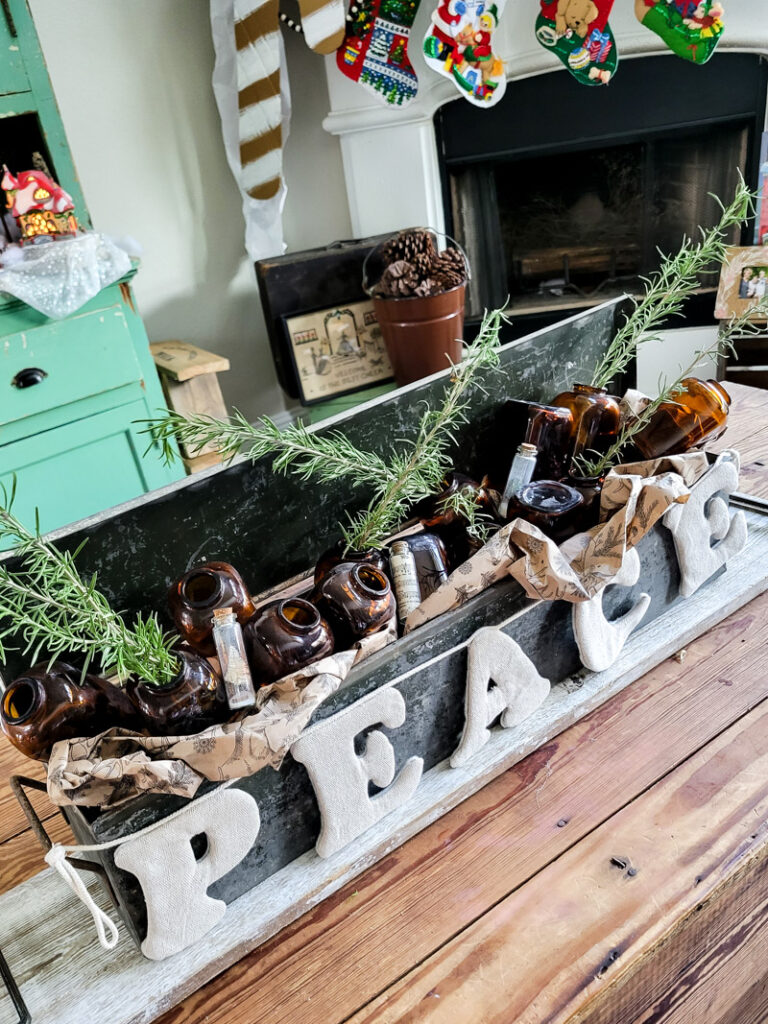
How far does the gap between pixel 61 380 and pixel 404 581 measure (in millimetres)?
1500

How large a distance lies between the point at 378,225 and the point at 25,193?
1141mm

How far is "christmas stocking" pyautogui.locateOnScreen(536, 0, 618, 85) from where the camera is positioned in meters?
2.06

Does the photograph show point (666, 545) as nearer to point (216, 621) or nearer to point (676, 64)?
point (216, 621)

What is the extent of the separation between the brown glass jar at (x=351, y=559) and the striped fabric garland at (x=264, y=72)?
193 centimetres

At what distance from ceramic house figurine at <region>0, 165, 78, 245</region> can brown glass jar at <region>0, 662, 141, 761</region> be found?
64.3 inches

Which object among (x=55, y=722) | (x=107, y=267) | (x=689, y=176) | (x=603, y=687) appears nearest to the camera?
(x=55, y=722)

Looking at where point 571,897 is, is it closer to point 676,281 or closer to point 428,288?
point 676,281

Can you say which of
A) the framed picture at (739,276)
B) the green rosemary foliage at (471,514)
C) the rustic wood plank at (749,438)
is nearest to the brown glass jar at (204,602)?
the green rosemary foliage at (471,514)

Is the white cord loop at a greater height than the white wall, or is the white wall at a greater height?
the white wall

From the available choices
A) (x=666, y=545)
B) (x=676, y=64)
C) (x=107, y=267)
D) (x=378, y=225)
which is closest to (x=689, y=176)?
(x=676, y=64)

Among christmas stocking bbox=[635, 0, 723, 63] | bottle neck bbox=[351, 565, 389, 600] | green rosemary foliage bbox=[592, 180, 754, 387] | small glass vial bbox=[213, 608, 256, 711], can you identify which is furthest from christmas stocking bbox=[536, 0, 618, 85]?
small glass vial bbox=[213, 608, 256, 711]

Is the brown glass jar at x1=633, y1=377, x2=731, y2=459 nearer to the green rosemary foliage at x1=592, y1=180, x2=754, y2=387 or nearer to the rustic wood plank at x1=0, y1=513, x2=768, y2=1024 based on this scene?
the green rosemary foliage at x1=592, y1=180, x2=754, y2=387

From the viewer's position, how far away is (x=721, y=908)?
0.62 metres

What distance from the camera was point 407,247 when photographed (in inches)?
89.7
